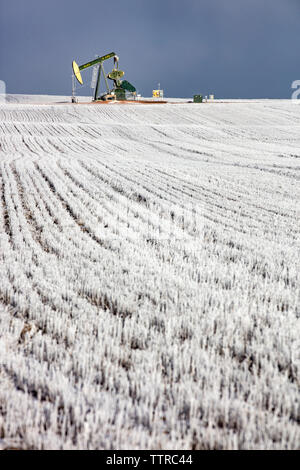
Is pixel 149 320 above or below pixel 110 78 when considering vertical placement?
below

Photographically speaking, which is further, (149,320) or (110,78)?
(110,78)

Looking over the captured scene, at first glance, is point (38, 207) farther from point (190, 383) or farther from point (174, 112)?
point (174, 112)

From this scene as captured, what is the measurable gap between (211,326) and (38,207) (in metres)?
6.63

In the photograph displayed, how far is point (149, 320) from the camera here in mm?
3652

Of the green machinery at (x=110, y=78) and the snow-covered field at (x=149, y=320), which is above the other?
the green machinery at (x=110, y=78)

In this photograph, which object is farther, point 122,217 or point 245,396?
point 122,217

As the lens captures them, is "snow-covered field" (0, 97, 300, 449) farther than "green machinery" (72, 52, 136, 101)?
No

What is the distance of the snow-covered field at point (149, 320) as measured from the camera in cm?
234

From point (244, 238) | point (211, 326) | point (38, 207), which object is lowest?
point (211, 326)

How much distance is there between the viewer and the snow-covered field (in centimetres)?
234

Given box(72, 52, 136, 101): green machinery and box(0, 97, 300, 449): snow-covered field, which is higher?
box(72, 52, 136, 101): green machinery

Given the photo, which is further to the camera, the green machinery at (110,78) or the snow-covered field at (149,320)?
the green machinery at (110,78)
